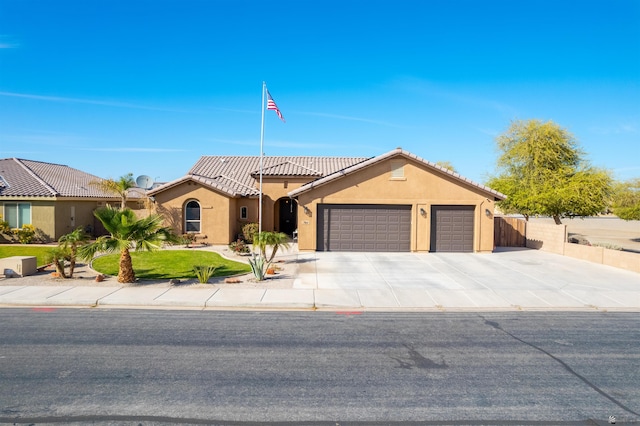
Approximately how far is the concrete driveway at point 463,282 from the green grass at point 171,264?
314 cm

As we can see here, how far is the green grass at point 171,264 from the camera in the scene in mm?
16122

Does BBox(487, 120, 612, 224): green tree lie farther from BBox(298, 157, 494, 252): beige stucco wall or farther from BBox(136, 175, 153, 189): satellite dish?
BBox(136, 175, 153, 189): satellite dish

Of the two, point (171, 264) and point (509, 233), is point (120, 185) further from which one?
point (509, 233)

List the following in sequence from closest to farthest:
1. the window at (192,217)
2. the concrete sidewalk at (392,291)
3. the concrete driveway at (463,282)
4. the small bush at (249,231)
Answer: the concrete sidewalk at (392,291), the concrete driveway at (463,282), the window at (192,217), the small bush at (249,231)

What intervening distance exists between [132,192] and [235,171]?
7879 mm

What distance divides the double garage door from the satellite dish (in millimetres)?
14495

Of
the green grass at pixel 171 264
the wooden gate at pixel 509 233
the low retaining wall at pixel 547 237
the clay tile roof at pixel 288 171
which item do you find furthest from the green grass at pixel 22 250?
the low retaining wall at pixel 547 237

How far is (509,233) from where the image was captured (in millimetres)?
25875

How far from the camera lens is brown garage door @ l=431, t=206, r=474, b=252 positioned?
22906 mm

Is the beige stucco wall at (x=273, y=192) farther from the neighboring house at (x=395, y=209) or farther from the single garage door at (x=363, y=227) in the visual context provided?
the single garage door at (x=363, y=227)

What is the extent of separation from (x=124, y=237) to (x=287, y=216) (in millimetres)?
16411

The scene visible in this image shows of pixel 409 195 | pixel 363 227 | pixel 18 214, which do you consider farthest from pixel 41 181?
pixel 409 195

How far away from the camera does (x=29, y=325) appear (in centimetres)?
993

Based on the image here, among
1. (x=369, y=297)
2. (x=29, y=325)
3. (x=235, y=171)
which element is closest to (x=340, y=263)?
(x=369, y=297)
